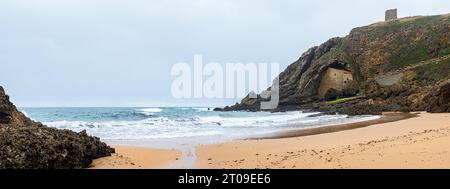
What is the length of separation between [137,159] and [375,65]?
63346 mm

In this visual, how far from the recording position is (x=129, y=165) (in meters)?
10.4

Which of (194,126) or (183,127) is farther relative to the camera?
(194,126)

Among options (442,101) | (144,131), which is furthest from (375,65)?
(144,131)

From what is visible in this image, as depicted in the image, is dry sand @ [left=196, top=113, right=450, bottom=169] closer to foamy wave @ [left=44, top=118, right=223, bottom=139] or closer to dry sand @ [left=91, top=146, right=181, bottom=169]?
dry sand @ [left=91, top=146, right=181, bottom=169]

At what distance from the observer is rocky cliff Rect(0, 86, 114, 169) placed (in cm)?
823

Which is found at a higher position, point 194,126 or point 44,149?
point 44,149

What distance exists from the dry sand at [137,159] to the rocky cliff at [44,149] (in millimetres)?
457

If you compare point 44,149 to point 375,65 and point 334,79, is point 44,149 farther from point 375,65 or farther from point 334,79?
point 375,65

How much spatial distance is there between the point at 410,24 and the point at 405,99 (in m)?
38.0

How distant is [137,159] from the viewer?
1156 centimetres

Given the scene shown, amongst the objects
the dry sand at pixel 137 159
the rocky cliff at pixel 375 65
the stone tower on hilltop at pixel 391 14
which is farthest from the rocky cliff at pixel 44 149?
the stone tower on hilltop at pixel 391 14

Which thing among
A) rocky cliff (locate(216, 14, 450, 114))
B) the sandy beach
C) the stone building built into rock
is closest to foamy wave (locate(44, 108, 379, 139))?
the sandy beach

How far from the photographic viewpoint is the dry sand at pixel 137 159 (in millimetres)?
10406
